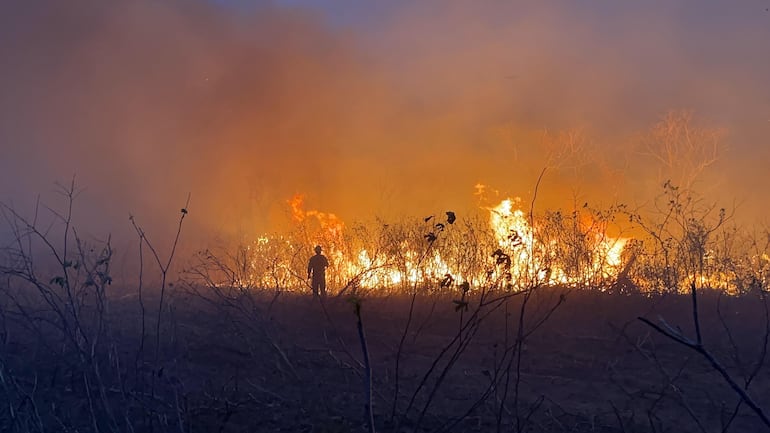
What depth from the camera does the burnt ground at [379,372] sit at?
16.1 feet

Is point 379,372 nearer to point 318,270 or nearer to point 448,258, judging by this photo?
point 318,270

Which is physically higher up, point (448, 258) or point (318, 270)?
point (448, 258)

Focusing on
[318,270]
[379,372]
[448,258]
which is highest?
[448,258]

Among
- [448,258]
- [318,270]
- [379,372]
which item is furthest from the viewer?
[448,258]

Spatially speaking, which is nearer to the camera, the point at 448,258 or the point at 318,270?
the point at 318,270

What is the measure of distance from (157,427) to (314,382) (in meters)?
1.57

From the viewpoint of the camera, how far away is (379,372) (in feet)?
22.4

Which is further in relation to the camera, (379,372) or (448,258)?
(448,258)

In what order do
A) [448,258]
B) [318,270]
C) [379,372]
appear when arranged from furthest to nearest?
[448,258]
[318,270]
[379,372]

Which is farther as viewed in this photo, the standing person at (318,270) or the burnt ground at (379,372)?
the standing person at (318,270)

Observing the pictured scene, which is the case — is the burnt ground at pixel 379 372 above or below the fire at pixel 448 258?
below

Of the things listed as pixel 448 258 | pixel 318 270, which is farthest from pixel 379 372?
pixel 448 258

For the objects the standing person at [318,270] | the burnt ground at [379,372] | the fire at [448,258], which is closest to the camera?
the burnt ground at [379,372]

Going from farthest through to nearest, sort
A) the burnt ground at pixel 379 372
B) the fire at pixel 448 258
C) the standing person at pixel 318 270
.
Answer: the standing person at pixel 318 270, the fire at pixel 448 258, the burnt ground at pixel 379 372
